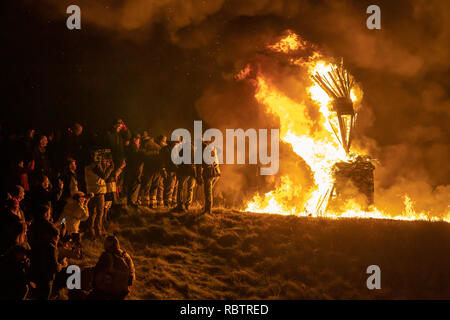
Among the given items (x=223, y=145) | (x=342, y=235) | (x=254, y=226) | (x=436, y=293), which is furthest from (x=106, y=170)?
(x=223, y=145)

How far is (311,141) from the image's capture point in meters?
15.2

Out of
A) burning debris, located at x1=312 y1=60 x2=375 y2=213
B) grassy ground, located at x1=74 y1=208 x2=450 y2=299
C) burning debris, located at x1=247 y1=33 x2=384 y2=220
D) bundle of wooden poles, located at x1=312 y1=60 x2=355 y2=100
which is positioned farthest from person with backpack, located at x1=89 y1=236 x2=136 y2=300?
bundle of wooden poles, located at x1=312 y1=60 x2=355 y2=100

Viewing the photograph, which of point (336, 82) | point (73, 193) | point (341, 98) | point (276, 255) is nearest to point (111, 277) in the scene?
point (73, 193)

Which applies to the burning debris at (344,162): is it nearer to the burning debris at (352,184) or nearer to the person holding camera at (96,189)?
the burning debris at (352,184)

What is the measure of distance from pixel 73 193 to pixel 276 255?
4.75 m

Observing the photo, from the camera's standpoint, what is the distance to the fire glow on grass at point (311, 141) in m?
13.9

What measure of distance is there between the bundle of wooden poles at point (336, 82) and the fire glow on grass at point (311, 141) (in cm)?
20

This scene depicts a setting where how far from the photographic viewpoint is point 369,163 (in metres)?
14.0

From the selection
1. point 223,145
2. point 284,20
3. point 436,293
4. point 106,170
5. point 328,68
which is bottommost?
point 436,293

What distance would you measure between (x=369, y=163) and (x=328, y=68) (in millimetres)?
3537

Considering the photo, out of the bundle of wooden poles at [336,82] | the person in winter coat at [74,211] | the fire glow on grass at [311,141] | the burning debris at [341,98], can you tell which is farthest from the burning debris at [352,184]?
the person in winter coat at [74,211]

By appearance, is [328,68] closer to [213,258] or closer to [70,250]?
[213,258]

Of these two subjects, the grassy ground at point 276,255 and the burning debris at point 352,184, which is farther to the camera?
the burning debris at point 352,184

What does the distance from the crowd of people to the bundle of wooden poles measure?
521cm
